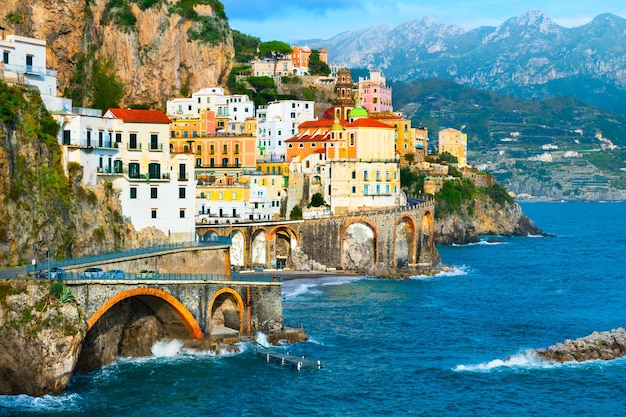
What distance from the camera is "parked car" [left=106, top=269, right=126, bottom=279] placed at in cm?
6355

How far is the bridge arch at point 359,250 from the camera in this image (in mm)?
121125

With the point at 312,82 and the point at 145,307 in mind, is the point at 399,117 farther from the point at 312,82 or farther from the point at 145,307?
the point at 145,307

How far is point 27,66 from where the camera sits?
77.7 m

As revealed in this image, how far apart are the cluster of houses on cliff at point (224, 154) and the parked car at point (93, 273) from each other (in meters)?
13.2

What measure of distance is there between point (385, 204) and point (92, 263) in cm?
6618

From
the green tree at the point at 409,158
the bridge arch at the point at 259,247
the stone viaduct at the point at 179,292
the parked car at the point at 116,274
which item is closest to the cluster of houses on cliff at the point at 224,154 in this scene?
the green tree at the point at 409,158

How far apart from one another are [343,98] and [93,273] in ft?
301

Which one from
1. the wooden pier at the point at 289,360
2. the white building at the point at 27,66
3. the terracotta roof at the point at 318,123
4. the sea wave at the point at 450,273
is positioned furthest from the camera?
the terracotta roof at the point at 318,123

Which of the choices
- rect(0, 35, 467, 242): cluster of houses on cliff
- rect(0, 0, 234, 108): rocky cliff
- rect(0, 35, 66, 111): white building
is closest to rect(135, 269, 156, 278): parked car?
rect(0, 35, 467, 242): cluster of houses on cliff

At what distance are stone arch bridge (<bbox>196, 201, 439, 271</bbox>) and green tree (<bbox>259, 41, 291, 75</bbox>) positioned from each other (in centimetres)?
7524

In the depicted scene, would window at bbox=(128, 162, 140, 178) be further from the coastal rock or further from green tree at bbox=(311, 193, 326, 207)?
green tree at bbox=(311, 193, 326, 207)

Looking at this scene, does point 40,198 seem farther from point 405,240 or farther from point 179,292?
point 405,240

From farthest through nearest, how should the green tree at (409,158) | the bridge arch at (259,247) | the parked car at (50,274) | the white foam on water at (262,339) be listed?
the green tree at (409,158), the bridge arch at (259,247), the white foam on water at (262,339), the parked car at (50,274)

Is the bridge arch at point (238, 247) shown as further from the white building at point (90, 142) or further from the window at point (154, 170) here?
the white building at point (90, 142)
